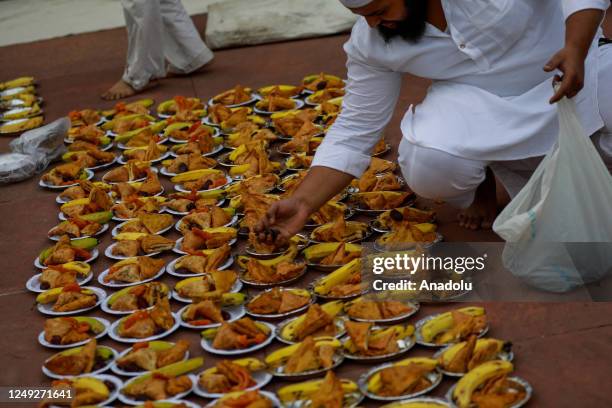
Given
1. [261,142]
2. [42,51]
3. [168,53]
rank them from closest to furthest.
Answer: [261,142] → [168,53] → [42,51]

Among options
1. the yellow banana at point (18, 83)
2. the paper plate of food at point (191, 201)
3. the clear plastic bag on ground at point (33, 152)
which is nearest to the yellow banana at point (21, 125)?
the clear plastic bag on ground at point (33, 152)

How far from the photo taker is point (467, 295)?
3.46 m

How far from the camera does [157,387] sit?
3.02 metres

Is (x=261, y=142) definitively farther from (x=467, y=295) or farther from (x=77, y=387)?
(x=77, y=387)

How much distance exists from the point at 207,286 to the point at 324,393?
936mm

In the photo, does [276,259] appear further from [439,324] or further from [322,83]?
[322,83]

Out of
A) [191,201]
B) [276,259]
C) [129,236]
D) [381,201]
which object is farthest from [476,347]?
[191,201]

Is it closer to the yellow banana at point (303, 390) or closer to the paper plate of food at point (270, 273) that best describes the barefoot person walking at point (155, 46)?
A: the paper plate of food at point (270, 273)

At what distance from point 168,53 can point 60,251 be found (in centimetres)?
299

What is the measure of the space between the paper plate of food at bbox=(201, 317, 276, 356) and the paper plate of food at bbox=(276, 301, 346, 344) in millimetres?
48

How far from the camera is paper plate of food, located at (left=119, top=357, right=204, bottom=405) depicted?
3.01 metres

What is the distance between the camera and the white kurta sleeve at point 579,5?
3303 millimetres

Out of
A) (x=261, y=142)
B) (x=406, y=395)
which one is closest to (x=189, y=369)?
(x=406, y=395)

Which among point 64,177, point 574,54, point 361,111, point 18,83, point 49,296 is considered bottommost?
point 18,83
